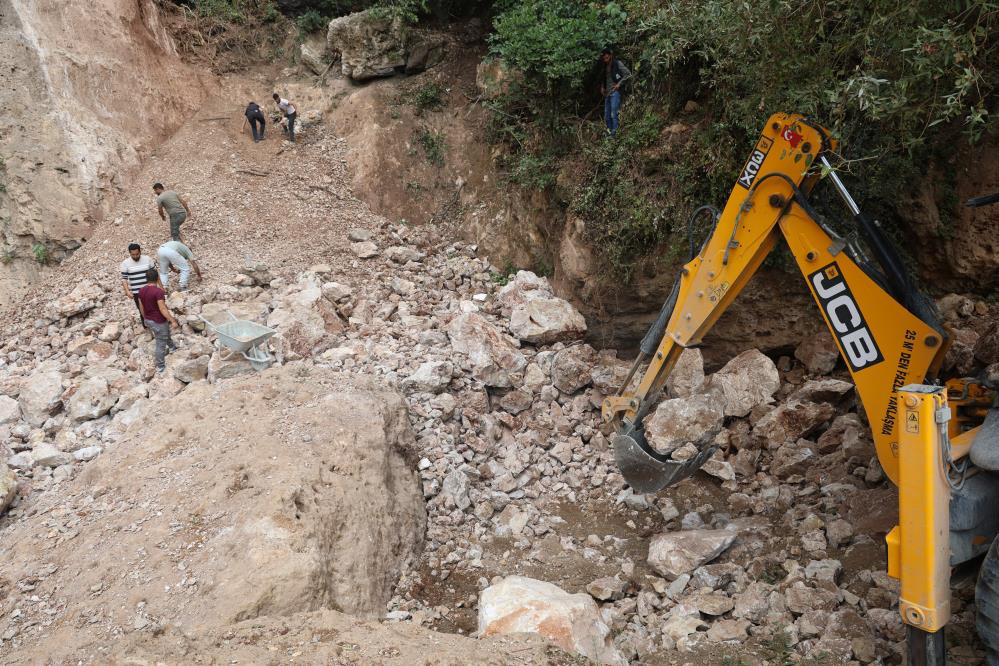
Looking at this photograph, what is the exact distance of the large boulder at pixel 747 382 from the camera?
641cm

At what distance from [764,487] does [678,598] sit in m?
1.53

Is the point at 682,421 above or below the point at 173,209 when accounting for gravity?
below

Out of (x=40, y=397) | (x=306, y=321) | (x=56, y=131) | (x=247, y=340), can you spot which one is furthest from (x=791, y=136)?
(x=56, y=131)

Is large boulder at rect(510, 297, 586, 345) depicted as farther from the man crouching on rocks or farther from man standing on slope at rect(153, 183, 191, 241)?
man standing on slope at rect(153, 183, 191, 241)

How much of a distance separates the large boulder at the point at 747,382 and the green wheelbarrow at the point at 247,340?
451 cm

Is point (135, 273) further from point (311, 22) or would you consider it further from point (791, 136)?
point (791, 136)

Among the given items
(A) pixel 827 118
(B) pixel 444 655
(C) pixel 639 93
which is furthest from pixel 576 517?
(C) pixel 639 93

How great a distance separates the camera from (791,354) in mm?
6895

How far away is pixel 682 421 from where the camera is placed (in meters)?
6.25

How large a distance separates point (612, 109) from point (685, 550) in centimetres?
510

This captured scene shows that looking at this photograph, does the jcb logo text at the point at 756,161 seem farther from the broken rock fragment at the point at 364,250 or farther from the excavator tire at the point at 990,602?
the broken rock fragment at the point at 364,250

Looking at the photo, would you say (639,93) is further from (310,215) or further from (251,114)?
(251,114)

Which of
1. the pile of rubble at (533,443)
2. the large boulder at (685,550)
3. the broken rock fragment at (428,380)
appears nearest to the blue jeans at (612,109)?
the pile of rubble at (533,443)

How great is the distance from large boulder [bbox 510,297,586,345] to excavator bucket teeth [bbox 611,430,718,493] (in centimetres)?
277
